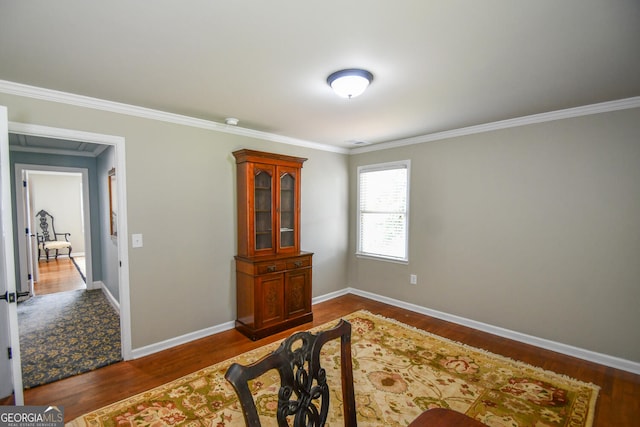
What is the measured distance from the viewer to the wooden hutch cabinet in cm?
335

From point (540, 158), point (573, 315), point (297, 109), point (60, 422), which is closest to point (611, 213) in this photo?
point (540, 158)

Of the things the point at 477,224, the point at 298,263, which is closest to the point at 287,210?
the point at 298,263

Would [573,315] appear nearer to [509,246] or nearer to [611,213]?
[509,246]

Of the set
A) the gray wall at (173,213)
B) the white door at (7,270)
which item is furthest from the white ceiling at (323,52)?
the white door at (7,270)

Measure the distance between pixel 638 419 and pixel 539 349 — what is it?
3.28 ft

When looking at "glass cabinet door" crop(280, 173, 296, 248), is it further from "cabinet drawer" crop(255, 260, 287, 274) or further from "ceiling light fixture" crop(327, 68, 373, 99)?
"ceiling light fixture" crop(327, 68, 373, 99)

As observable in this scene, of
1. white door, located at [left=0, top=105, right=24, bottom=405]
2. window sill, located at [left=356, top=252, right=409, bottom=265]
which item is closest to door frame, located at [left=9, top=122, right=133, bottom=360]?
white door, located at [left=0, top=105, right=24, bottom=405]

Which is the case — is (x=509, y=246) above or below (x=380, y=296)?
above

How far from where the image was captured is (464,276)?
3664mm

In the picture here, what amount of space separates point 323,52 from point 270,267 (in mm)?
2325

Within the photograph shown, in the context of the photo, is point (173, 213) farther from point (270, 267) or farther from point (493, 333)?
point (493, 333)

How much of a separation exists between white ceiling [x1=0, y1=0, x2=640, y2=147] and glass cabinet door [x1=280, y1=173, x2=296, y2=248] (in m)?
1.05

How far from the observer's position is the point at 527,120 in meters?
3.12

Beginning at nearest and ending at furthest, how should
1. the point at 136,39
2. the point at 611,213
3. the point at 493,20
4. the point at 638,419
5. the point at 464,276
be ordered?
the point at 493,20 < the point at 136,39 < the point at 638,419 < the point at 611,213 < the point at 464,276
